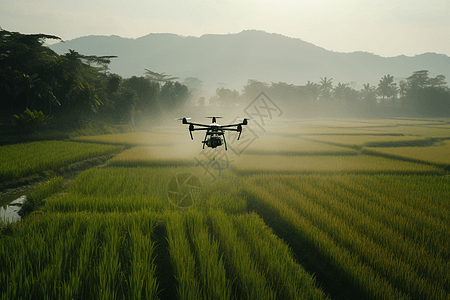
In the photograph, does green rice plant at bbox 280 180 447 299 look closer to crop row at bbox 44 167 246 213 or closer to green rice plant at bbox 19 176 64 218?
crop row at bbox 44 167 246 213

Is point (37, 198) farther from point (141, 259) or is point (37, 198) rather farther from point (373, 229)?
point (373, 229)

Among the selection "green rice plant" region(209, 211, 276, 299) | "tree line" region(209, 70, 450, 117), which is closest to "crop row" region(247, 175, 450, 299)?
"green rice plant" region(209, 211, 276, 299)

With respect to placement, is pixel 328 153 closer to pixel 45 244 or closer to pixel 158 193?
pixel 158 193

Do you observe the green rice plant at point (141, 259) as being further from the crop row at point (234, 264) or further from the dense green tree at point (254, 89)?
the dense green tree at point (254, 89)

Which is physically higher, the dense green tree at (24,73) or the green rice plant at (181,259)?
the dense green tree at (24,73)

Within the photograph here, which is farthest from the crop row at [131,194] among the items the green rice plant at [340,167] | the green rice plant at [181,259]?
the green rice plant at [340,167]

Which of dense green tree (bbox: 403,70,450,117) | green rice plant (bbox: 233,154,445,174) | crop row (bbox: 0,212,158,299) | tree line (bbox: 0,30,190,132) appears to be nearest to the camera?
crop row (bbox: 0,212,158,299)
